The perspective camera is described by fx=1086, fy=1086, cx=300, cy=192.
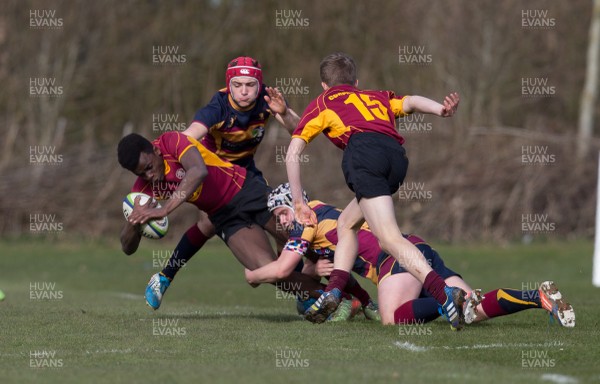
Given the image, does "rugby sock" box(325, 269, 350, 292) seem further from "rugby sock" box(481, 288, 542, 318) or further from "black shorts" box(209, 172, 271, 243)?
"black shorts" box(209, 172, 271, 243)

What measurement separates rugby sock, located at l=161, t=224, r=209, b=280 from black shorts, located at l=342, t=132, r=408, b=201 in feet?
7.53

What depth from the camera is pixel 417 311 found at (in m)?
8.01

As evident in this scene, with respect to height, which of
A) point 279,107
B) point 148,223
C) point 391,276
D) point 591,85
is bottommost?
point 391,276

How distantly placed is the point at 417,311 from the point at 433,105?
1525mm

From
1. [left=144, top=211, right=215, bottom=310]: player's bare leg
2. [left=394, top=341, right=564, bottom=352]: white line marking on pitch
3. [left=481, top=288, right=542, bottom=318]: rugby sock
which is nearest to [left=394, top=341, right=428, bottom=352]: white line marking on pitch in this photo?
[left=394, top=341, right=564, bottom=352]: white line marking on pitch

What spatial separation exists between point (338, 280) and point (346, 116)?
1.23 metres

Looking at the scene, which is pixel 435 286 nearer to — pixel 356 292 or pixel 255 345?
pixel 255 345

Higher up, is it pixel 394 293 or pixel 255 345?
pixel 394 293

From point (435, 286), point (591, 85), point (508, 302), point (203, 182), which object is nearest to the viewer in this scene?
point (435, 286)

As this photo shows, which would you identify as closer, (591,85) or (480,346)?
(480,346)

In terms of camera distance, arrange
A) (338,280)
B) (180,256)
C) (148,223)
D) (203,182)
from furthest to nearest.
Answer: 1. (180,256)
2. (203,182)
3. (148,223)
4. (338,280)

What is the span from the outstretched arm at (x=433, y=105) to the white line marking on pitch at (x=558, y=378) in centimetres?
264

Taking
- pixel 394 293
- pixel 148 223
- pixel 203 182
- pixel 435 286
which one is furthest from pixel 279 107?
pixel 435 286

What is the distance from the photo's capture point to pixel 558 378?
18.6 feet
